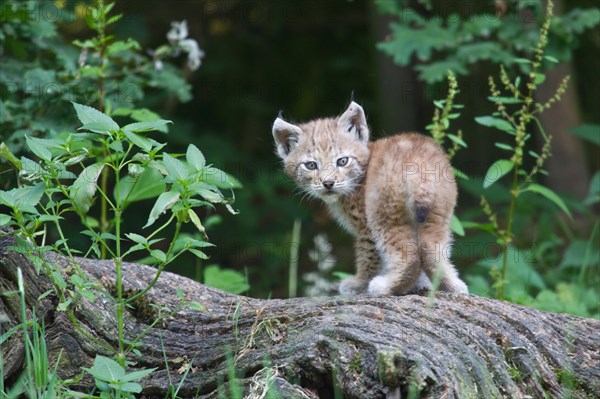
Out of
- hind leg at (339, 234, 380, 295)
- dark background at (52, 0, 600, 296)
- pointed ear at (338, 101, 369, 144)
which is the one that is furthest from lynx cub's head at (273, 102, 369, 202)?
dark background at (52, 0, 600, 296)

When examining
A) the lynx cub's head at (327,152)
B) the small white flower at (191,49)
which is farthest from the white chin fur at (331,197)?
the small white flower at (191,49)

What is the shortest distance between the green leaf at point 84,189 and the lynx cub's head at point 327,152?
6.44ft

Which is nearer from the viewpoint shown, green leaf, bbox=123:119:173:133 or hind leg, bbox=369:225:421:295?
green leaf, bbox=123:119:173:133

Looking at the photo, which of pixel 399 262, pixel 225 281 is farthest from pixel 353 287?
pixel 225 281

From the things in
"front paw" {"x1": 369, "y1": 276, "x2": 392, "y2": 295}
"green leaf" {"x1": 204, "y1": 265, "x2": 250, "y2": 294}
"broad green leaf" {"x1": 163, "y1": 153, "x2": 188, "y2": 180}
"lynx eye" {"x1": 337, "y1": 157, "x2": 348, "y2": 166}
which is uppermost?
"lynx eye" {"x1": 337, "y1": 157, "x2": 348, "y2": 166}

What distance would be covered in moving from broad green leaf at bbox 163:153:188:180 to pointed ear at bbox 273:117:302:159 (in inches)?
87.8

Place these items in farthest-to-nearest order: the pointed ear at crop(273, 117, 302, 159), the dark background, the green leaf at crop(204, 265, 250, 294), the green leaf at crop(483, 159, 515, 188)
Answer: the dark background → the pointed ear at crop(273, 117, 302, 159) → the green leaf at crop(204, 265, 250, 294) → the green leaf at crop(483, 159, 515, 188)

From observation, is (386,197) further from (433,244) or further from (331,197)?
(331,197)

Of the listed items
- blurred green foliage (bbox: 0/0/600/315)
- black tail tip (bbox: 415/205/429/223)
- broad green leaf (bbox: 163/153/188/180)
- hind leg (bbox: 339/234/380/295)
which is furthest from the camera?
blurred green foliage (bbox: 0/0/600/315)

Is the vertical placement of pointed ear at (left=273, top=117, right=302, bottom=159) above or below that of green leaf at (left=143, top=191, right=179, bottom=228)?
above

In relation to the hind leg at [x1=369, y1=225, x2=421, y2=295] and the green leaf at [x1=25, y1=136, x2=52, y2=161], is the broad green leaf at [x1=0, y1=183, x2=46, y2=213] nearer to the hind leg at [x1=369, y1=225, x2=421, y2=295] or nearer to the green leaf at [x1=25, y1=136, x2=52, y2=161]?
the green leaf at [x1=25, y1=136, x2=52, y2=161]

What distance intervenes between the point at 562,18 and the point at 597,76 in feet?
12.2

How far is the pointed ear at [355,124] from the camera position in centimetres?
532

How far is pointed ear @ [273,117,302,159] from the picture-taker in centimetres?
545
